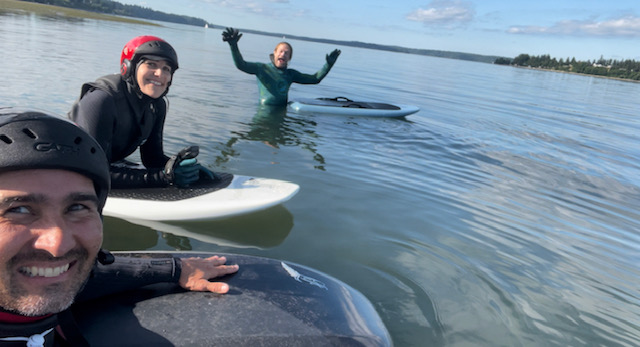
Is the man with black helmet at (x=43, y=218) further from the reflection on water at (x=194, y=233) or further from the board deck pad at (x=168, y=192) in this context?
the board deck pad at (x=168, y=192)

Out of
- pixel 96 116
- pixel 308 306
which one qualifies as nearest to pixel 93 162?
pixel 308 306

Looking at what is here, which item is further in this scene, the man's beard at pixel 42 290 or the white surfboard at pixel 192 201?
the white surfboard at pixel 192 201

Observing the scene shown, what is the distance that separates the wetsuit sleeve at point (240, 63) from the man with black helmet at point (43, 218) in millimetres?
9272

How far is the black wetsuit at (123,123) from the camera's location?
418 centimetres

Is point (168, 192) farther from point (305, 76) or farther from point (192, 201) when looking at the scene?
point (305, 76)

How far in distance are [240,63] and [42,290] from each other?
10.1m

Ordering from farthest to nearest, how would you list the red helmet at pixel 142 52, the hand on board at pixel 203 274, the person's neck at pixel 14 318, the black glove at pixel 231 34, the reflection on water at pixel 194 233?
1. the black glove at pixel 231 34
2. the reflection on water at pixel 194 233
3. the red helmet at pixel 142 52
4. the hand on board at pixel 203 274
5. the person's neck at pixel 14 318

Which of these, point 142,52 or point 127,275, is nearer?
point 127,275

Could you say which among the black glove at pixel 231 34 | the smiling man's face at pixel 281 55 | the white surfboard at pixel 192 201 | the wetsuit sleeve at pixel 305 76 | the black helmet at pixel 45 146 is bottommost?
the white surfboard at pixel 192 201

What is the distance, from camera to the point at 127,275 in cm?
244

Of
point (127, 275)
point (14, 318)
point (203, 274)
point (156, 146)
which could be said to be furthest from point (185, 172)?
point (14, 318)

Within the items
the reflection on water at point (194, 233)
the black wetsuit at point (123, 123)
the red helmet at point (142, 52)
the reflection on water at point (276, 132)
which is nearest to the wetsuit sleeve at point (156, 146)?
the black wetsuit at point (123, 123)

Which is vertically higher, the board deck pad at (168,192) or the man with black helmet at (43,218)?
the man with black helmet at (43,218)

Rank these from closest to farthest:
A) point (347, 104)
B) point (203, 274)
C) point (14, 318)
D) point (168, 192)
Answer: point (14, 318) → point (203, 274) → point (168, 192) → point (347, 104)
